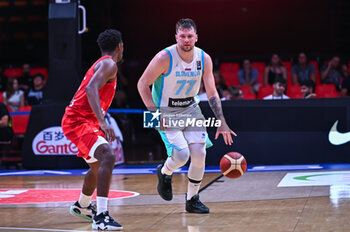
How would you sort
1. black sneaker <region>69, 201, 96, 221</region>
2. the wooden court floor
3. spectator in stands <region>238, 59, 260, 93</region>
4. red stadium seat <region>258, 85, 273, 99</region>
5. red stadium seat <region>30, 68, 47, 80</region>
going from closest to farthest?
the wooden court floor → black sneaker <region>69, 201, 96, 221</region> → red stadium seat <region>258, 85, 273, 99</region> → spectator in stands <region>238, 59, 260, 93</region> → red stadium seat <region>30, 68, 47, 80</region>

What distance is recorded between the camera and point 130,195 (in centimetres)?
757

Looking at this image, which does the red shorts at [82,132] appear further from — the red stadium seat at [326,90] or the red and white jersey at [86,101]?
the red stadium seat at [326,90]

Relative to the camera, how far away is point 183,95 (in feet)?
20.8

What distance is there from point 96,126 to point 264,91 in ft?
24.1

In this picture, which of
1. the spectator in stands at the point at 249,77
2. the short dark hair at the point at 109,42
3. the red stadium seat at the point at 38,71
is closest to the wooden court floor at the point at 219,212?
the short dark hair at the point at 109,42

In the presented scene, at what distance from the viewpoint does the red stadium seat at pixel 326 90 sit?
40.1ft

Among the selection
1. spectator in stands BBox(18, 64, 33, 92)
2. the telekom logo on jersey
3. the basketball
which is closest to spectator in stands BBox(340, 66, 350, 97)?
the telekom logo on jersey

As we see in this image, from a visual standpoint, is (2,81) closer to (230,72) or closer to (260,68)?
(230,72)

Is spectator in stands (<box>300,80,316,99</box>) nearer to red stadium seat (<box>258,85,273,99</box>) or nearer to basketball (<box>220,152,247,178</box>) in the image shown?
red stadium seat (<box>258,85,273,99</box>)

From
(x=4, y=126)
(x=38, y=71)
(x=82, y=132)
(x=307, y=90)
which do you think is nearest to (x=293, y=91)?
(x=307, y=90)

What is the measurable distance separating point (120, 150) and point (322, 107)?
12.1 feet

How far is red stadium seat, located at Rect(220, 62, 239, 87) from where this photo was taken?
1382cm

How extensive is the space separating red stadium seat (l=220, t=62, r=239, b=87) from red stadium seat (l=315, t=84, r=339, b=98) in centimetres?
204

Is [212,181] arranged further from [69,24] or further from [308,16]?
[308,16]
